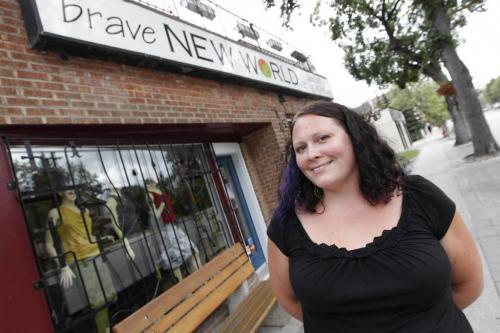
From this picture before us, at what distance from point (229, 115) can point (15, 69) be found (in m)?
2.82

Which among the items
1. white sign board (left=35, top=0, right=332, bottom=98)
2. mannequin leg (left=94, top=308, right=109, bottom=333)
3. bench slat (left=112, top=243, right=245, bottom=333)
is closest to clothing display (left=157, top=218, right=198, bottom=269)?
bench slat (left=112, top=243, right=245, bottom=333)

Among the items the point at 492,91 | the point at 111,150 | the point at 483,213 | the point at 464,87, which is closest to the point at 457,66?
the point at 464,87

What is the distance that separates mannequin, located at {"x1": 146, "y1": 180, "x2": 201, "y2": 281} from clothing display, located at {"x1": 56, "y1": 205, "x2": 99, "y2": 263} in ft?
3.21

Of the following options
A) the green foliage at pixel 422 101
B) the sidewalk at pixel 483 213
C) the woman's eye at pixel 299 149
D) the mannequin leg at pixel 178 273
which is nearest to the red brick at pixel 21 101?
the woman's eye at pixel 299 149

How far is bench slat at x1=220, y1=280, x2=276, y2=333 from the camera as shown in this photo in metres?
3.31

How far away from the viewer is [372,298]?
1344 mm

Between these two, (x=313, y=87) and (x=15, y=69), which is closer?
(x=15, y=69)

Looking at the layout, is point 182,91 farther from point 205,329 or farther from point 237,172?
point 205,329

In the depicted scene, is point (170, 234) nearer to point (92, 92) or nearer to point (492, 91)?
point (92, 92)

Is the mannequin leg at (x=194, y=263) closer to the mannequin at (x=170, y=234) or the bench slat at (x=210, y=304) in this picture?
the mannequin at (x=170, y=234)

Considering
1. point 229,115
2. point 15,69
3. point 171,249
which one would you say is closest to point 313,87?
point 229,115

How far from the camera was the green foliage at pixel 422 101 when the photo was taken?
43812 millimetres

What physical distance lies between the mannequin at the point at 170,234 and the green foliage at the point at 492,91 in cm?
11841

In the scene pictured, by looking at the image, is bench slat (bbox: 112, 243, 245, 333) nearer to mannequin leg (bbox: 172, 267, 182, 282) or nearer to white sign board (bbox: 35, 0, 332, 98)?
mannequin leg (bbox: 172, 267, 182, 282)
